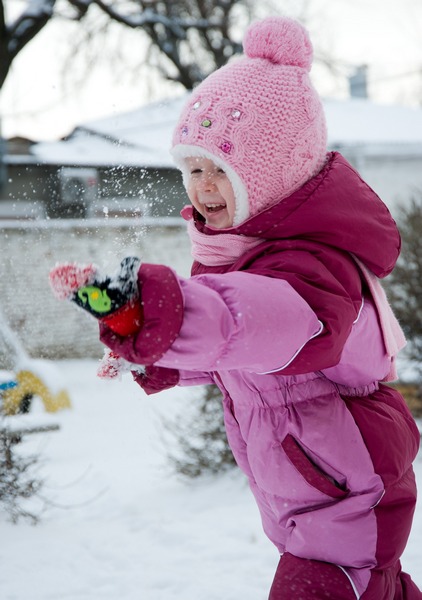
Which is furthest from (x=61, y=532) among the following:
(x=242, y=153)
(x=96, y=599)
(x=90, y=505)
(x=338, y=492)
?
(x=242, y=153)

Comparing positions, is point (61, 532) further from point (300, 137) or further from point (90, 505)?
point (300, 137)

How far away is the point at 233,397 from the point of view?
1815 millimetres

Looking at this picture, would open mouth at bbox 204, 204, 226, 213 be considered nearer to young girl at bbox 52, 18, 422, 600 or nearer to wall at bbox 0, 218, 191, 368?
young girl at bbox 52, 18, 422, 600

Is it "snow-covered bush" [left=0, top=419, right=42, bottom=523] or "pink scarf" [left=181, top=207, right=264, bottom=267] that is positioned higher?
"pink scarf" [left=181, top=207, right=264, bottom=267]

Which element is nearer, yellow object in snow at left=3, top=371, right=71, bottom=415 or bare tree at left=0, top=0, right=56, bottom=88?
yellow object in snow at left=3, top=371, right=71, bottom=415

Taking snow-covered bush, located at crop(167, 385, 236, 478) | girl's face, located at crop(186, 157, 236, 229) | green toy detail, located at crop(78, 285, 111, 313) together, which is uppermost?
green toy detail, located at crop(78, 285, 111, 313)

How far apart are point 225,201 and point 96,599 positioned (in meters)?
2.03

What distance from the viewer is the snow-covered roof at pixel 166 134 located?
15633 mm

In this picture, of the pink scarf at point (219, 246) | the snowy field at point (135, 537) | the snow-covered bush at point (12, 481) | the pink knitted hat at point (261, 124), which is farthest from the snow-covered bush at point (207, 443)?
the pink knitted hat at point (261, 124)

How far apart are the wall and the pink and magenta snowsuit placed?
8187 millimetres

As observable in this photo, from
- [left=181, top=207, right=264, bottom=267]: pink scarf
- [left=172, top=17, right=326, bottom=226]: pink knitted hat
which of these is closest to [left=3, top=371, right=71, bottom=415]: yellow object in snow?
[left=181, top=207, right=264, bottom=267]: pink scarf

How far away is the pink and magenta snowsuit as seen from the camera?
1.45 metres

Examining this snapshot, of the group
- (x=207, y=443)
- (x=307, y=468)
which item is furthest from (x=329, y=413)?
(x=207, y=443)

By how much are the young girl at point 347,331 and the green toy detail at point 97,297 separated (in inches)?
14.3
